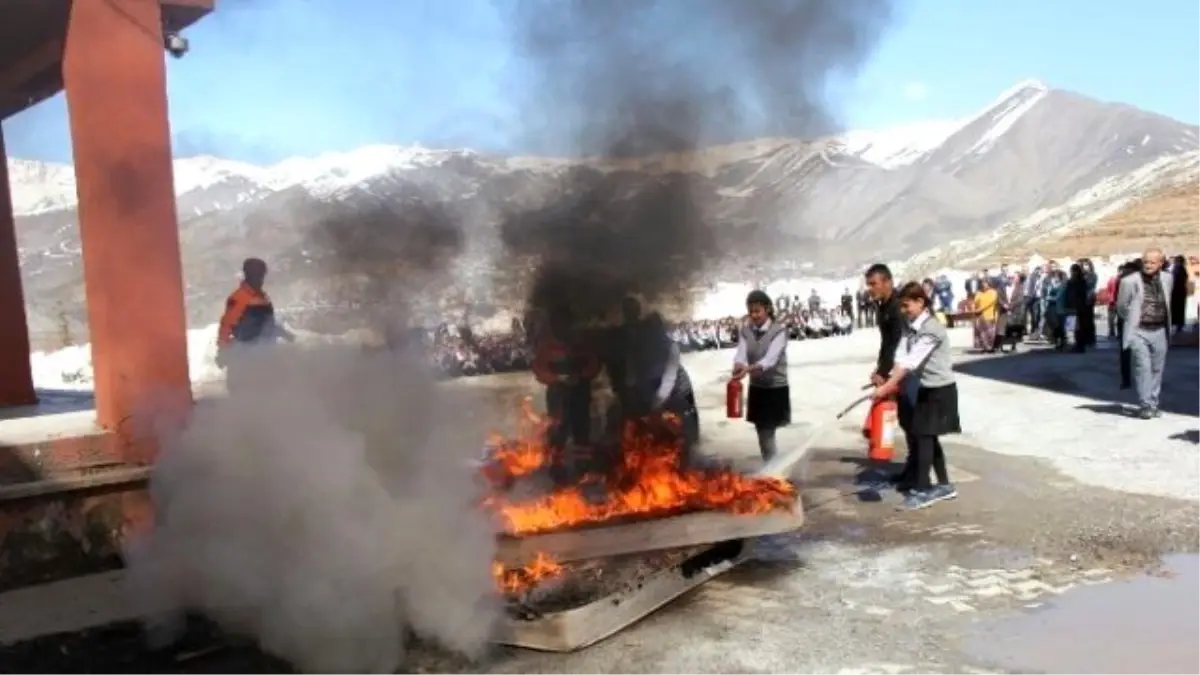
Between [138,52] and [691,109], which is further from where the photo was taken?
[691,109]

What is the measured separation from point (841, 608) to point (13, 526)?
4543mm

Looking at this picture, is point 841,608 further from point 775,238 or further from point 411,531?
point 775,238

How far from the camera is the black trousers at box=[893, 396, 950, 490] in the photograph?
6.61m

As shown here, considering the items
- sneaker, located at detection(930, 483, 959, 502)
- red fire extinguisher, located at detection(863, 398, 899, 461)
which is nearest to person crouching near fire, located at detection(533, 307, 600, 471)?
red fire extinguisher, located at detection(863, 398, 899, 461)

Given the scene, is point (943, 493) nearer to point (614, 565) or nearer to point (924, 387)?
point (924, 387)

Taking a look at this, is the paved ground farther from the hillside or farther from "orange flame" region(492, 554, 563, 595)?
the hillside

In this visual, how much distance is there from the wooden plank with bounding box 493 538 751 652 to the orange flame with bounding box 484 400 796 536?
36cm

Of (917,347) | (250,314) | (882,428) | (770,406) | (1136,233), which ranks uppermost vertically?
(1136,233)

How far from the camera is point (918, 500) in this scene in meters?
6.50

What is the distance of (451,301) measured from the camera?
291 inches

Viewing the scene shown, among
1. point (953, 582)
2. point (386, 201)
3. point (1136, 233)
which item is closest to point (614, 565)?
point (953, 582)

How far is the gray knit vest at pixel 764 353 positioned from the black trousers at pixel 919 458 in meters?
0.86

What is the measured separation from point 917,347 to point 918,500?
1037mm

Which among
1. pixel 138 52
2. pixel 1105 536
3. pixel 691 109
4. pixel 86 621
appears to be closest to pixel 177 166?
pixel 138 52
